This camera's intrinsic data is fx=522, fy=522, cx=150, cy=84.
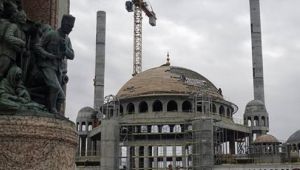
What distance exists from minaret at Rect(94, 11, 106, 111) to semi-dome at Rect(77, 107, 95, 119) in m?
2.36

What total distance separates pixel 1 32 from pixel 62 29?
→ 1.38m

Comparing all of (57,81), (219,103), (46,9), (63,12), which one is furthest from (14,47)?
(219,103)

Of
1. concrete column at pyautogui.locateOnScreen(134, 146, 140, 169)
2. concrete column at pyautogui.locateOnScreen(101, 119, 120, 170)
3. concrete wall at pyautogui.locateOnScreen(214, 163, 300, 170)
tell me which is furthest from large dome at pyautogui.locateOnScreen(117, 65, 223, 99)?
concrete wall at pyautogui.locateOnScreen(214, 163, 300, 170)

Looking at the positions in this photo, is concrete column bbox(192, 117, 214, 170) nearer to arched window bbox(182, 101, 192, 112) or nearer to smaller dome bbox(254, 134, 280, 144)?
smaller dome bbox(254, 134, 280, 144)

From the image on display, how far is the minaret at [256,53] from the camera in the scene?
71938mm

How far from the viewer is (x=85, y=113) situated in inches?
2840

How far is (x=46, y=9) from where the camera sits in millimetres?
12656

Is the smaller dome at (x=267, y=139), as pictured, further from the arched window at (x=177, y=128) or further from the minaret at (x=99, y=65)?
the minaret at (x=99, y=65)

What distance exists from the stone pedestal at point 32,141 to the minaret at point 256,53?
6357 centimetres

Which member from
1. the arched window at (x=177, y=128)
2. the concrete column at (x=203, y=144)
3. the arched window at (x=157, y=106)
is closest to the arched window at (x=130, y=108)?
the arched window at (x=157, y=106)

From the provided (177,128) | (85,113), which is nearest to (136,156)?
(177,128)

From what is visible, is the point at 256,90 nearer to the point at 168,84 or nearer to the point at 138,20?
the point at 168,84

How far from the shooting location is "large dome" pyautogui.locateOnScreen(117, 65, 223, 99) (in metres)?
61.5

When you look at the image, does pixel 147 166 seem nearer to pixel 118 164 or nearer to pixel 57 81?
pixel 118 164
